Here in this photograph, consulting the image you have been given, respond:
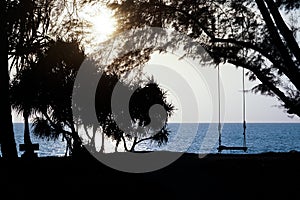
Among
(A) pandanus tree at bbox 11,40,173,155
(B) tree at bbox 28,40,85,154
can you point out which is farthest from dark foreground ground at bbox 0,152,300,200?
(B) tree at bbox 28,40,85,154

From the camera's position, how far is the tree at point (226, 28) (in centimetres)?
1287

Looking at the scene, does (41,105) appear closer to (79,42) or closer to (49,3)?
(79,42)

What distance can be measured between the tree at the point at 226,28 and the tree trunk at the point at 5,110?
2.58 meters

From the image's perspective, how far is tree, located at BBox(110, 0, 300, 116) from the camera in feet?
42.2

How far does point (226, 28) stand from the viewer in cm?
1366

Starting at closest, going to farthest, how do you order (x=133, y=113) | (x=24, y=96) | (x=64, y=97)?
(x=24, y=96), (x=64, y=97), (x=133, y=113)

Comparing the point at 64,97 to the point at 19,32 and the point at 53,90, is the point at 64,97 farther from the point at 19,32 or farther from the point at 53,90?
the point at 19,32

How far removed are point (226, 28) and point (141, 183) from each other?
14.5 feet

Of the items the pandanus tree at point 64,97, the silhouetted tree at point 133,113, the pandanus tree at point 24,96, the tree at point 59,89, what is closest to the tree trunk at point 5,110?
the pandanus tree at point 64,97

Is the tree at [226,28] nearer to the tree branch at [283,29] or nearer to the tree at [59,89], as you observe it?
the tree branch at [283,29]

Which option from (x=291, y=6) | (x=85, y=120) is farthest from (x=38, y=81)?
(x=291, y=6)

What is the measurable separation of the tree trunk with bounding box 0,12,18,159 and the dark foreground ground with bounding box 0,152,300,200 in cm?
36

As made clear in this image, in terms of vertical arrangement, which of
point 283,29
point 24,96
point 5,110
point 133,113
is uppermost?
point 283,29

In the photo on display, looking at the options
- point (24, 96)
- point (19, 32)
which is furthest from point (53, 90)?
point (19, 32)
